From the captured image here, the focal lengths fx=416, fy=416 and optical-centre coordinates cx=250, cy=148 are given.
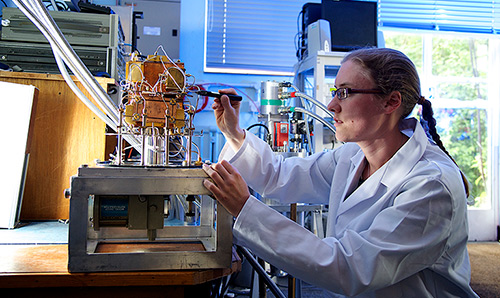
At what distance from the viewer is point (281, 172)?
1478 millimetres

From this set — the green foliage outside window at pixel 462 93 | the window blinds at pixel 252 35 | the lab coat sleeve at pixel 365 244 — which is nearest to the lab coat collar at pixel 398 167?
the lab coat sleeve at pixel 365 244

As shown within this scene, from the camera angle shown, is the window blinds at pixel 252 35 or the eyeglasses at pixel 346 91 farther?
the window blinds at pixel 252 35

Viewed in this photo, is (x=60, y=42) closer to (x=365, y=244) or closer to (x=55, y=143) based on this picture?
(x=55, y=143)

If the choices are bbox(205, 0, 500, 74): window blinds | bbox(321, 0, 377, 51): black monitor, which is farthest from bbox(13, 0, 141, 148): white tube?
bbox(205, 0, 500, 74): window blinds

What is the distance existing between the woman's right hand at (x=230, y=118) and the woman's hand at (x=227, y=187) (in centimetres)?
40

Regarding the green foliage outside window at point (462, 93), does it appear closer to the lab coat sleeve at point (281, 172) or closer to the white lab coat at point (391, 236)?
the lab coat sleeve at point (281, 172)

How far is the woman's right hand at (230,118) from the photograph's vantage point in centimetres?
130

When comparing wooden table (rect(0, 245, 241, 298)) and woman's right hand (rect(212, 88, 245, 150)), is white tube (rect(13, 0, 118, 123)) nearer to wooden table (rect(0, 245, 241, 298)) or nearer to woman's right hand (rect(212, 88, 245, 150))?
woman's right hand (rect(212, 88, 245, 150))

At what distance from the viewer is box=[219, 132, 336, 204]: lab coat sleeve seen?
1.41m

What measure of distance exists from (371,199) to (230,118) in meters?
0.50

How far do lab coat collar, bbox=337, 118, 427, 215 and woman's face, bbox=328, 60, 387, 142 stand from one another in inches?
3.6

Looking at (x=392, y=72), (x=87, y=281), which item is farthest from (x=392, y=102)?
(x=87, y=281)

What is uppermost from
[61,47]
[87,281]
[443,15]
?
[443,15]

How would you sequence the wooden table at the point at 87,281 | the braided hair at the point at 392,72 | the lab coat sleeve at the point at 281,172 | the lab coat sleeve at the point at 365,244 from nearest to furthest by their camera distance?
the wooden table at the point at 87,281, the lab coat sleeve at the point at 365,244, the braided hair at the point at 392,72, the lab coat sleeve at the point at 281,172
